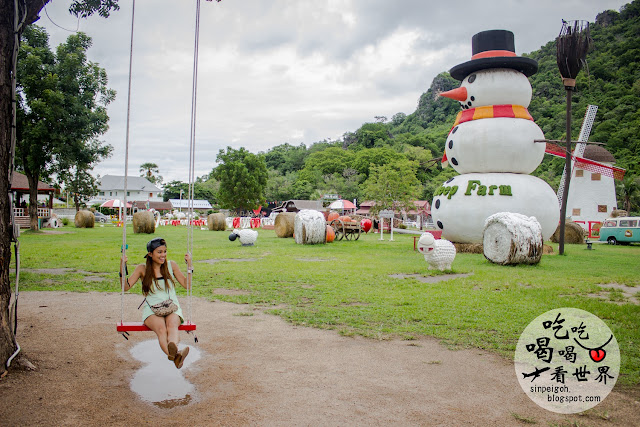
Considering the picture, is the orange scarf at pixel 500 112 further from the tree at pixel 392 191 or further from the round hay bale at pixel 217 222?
the round hay bale at pixel 217 222

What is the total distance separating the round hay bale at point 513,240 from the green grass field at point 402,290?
13.2 inches

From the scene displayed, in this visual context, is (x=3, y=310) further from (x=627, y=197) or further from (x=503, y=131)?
(x=627, y=197)

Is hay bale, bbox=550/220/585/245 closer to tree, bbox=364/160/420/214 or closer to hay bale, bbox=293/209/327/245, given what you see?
tree, bbox=364/160/420/214

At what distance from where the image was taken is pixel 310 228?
20.4 m

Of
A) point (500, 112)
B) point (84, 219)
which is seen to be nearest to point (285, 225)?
point (500, 112)

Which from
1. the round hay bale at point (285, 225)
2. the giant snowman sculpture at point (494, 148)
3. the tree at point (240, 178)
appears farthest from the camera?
the tree at point (240, 178)

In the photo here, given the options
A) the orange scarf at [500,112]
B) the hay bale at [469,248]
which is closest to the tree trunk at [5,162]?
the hay bale at [469,248]

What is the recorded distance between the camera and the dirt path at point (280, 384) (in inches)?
145

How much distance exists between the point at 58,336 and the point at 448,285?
725cm

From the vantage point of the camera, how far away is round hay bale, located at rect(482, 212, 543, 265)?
12945 millimetres

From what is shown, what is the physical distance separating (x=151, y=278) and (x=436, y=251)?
8.34 meters

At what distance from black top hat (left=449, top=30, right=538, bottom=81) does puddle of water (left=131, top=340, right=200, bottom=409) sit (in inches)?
618

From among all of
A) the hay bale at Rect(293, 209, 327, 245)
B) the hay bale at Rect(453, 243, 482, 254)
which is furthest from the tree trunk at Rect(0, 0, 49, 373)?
the hay bale at Rect(293, 209, 327, 245)

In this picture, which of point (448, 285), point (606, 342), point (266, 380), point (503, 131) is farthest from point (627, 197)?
point (266, 380)
